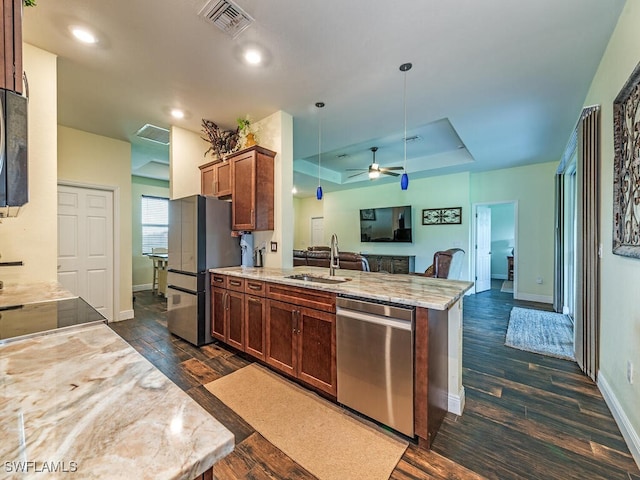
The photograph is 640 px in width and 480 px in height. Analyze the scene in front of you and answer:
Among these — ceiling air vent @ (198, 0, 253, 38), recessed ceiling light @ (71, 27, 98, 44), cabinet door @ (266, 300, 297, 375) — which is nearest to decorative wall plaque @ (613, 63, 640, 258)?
cabinet door @ (266, 300, 297, 375)

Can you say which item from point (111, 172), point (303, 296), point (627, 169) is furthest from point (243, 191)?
point (627, 169)

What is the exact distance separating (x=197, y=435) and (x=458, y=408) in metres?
2.13

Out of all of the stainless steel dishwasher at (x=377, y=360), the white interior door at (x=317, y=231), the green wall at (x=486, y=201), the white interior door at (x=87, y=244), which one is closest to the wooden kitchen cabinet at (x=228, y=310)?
the stainless steel dishwasher at (x=377, y=360)

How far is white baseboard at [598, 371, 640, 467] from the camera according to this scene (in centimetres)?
162

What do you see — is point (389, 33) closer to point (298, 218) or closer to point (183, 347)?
point (183, 347)

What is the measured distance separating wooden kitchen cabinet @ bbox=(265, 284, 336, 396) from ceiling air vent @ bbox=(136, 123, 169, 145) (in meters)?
2.97

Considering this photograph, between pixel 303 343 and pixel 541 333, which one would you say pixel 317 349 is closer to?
pixel 303 343

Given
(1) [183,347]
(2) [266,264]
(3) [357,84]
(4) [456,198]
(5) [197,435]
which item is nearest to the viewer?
(5) [197,435]

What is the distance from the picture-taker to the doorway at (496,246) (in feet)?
20.4

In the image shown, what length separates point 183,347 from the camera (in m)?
3.27

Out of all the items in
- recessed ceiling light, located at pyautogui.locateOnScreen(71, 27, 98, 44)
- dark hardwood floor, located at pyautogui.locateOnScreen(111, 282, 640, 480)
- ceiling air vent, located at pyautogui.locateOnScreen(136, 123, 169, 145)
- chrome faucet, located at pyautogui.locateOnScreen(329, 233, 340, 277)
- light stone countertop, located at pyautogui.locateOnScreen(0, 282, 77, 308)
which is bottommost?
dark hardwood floor, located at pyautogui.locateOnScreen(111, 282, 640, 480)

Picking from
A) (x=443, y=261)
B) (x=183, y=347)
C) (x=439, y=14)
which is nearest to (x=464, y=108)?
(x=439, y=14)

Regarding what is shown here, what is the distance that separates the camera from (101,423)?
0.58 m

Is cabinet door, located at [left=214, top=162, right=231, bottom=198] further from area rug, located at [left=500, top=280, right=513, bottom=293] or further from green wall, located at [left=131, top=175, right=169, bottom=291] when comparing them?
area rug, located at [left=500, top=280, right=513, bottom=293]
